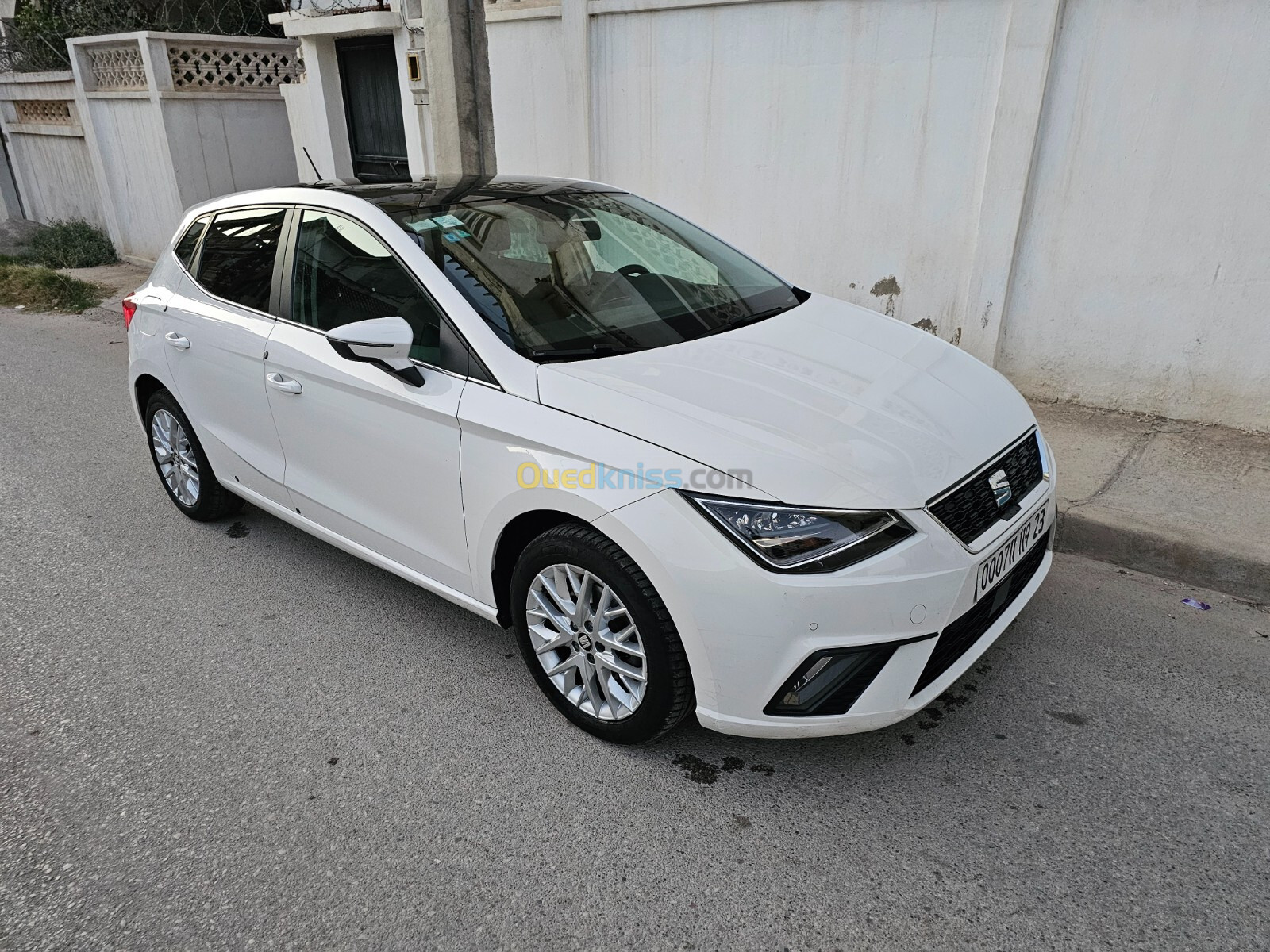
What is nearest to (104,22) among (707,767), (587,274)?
(587,274)

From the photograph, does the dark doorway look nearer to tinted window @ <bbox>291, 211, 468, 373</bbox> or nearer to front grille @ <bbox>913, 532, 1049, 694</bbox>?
tinted window @ <bbox>291, 211, 468, 373</bbox>

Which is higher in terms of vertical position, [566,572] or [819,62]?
[819,62]

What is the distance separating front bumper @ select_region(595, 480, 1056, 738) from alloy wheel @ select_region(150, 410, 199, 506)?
288 cm

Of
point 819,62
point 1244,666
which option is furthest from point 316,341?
point 819,62

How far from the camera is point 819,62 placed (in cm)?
573

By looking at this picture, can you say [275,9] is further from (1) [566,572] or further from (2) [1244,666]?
(2) [1244,666]

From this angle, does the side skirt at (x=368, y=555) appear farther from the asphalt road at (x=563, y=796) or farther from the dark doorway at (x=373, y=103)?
the dark doorway at (x=373, y=103)

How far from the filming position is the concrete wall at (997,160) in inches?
183

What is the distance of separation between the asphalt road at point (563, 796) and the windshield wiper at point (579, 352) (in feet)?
3.98

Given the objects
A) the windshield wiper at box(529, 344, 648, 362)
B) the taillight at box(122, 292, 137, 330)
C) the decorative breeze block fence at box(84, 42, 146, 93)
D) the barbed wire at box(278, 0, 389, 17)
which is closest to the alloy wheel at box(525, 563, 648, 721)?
the windshield wiper at box(529, 344, 648, 362)

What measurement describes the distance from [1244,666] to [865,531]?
6.11 feet

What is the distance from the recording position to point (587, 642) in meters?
2.75

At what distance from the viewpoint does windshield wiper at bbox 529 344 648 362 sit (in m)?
2.82

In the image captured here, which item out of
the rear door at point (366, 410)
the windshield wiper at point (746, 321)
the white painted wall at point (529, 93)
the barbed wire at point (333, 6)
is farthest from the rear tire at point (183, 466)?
the barbed wire at point (333, 6)
